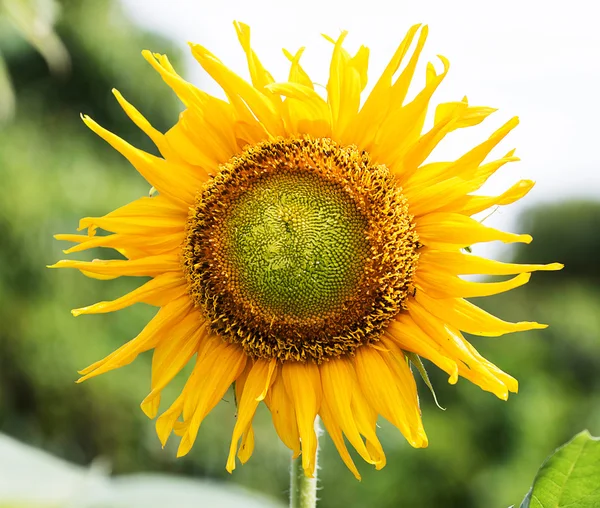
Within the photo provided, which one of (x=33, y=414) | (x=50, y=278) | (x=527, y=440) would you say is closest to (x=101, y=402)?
(x=33, y=414)

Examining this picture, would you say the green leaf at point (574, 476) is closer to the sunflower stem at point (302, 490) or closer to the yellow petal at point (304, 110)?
the sunflower stem at point (302, 490)

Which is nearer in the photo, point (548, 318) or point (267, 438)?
point (267, 438)

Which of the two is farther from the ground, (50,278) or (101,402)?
(50,278)

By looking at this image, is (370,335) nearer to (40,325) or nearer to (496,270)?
(496,270)

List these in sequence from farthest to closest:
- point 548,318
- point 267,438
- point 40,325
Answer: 1. point 548,318
2. point 40,325
3. point 267,438

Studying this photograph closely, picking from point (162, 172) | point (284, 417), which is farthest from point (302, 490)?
point (162, 172)

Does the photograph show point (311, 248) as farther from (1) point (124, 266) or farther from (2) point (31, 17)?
(2) point (31, 17)

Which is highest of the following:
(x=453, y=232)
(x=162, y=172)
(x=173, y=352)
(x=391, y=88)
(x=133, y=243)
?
(x=391, y=88)
